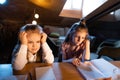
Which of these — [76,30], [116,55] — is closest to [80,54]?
[76,30]

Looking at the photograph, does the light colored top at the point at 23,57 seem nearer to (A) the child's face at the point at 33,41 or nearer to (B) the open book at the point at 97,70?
(A) the child's face at the point at 33,41

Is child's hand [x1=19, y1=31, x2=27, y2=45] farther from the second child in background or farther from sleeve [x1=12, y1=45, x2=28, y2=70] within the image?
the second child in background

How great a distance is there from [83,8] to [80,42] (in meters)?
2.40

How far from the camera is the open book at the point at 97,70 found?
59 cm

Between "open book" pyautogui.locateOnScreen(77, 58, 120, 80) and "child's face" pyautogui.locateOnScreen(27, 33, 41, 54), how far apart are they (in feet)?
1.32

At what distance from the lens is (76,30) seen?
1.30 meters

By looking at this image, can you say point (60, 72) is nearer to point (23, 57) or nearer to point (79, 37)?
point (23, 57)

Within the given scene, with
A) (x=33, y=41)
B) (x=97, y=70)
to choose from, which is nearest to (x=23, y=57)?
(x=33, y=41)

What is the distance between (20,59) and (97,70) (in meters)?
0.45

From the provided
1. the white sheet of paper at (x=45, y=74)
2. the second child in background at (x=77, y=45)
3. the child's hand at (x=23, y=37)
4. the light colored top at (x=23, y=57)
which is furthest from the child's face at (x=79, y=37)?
the white sheet of paper at (x=45, y=74)

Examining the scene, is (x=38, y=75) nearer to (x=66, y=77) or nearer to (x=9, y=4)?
(x=66, y=77)

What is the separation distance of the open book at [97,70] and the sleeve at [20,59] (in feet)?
1.02

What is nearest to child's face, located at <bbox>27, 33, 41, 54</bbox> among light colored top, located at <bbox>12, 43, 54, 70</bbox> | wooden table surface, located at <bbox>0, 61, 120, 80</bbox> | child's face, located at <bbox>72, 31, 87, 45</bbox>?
light colored top, located at <bbox>12, 43, 54, 70</bbox>

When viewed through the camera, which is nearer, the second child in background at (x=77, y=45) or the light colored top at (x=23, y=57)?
the light colored top at (x=23, y=57)
